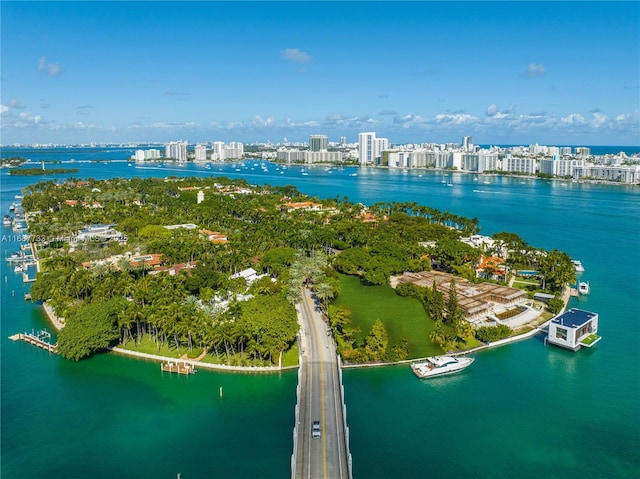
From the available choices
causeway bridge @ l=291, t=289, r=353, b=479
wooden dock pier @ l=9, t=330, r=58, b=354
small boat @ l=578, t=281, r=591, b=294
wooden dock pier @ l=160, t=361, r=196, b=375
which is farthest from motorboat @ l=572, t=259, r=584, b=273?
wooden dock pier @ l=9, t=330, r=58, b=354

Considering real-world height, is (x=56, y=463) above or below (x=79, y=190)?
below

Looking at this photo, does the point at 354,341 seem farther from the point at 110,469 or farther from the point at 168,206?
the point at 168,206

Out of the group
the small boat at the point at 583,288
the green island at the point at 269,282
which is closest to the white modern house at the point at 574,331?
the green island at the point at 269,282

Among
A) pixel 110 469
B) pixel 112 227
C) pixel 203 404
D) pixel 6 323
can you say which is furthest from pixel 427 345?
pixel 112 227

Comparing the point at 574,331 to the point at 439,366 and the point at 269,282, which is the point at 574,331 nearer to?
the point at 439,366

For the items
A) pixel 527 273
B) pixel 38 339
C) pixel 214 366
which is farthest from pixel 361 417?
pixel 527 273

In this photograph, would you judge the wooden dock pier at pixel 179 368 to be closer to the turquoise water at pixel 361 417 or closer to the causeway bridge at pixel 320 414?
the turquoise water at pixel 361 417
